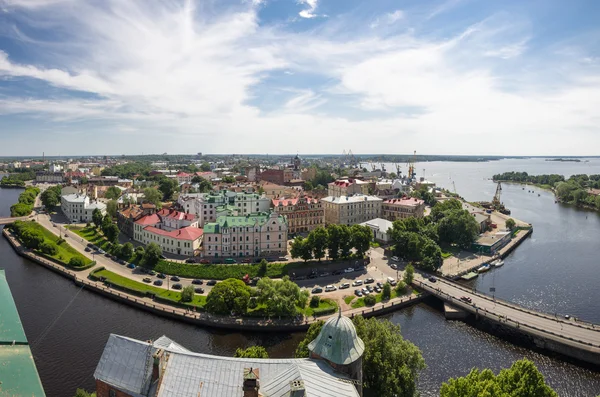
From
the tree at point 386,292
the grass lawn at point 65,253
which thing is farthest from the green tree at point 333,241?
the grass lawn at point 65,253

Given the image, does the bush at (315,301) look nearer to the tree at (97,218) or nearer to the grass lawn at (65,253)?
the grass lawn at (65,253)

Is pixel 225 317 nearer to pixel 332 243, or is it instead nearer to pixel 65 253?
pixel 332 243

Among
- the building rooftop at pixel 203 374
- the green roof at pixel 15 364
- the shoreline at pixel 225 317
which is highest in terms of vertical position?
the building rooftop at pixel 203 374

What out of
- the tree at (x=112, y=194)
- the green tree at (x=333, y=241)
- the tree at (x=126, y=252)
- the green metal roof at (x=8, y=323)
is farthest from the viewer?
the tree at (x=112, y=194)

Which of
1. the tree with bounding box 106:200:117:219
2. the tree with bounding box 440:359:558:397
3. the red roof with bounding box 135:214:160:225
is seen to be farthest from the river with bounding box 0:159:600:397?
the tree with bounding box 106:200:117:219

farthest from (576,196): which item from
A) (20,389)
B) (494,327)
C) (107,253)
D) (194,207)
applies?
(20,389)

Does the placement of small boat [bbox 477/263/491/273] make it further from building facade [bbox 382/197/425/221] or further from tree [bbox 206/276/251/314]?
tree [bbox 206/276/251/314]
